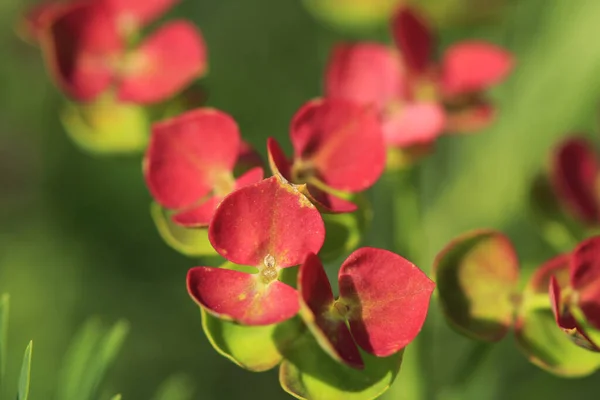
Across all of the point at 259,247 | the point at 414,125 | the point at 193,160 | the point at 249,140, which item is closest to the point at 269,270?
the point at 259,247

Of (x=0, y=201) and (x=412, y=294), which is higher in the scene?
(x=412, y=294)

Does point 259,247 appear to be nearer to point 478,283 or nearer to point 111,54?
point 478,283

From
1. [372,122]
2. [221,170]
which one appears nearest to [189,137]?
[221,170]

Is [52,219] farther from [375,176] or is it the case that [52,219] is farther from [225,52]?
[375,176]

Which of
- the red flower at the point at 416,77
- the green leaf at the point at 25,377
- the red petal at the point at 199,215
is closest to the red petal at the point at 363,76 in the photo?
the red flower at the point at 416,77

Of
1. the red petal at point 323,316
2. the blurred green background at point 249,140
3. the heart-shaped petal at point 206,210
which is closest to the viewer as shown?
the red petal at point 323,316

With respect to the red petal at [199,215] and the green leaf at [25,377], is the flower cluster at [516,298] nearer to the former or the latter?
the red petal at [199,215]

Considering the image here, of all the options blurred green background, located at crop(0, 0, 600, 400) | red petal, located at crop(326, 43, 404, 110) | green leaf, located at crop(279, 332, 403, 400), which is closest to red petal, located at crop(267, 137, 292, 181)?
green leaf, located at crop(279, 332, 403, 400)
